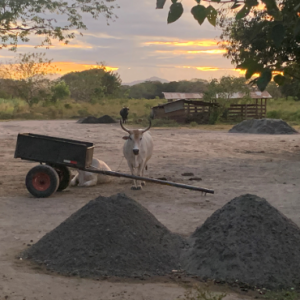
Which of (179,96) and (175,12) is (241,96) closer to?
(179,96)

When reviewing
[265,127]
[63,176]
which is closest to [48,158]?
[63,176]

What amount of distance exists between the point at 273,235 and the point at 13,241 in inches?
126

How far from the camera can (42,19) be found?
14.1 metres

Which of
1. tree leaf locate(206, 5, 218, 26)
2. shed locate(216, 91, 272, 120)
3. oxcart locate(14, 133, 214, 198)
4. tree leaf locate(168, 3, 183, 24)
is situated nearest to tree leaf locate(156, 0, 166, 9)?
tree leaf locate(168, 3, 183, 24)

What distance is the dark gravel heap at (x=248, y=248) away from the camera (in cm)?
480

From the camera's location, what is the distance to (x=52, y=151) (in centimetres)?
882

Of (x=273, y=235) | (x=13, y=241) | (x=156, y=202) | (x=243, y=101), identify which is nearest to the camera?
(x=273, y=235)

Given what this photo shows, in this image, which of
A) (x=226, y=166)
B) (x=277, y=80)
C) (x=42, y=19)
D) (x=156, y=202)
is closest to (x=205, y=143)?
(x=226, y=166)

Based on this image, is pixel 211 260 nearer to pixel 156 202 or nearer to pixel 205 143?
pixel 156 202

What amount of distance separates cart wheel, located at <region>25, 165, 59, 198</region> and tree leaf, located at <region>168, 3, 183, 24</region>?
7.15 m

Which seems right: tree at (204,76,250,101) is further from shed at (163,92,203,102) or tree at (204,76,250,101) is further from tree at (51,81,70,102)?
tree at (51,81,70,102)

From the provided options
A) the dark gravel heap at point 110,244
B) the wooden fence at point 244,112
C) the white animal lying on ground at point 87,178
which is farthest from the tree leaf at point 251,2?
the wooden fence at point 244,112

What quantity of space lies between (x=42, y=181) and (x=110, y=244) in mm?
3996

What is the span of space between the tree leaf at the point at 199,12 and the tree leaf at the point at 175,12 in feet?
0.18
